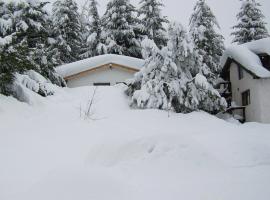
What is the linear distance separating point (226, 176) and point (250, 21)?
2829 centimetres

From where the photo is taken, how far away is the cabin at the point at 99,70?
827 inches

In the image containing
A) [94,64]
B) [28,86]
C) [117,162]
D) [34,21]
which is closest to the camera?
[117,162]

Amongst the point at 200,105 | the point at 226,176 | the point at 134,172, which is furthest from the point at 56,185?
the point at 200,105

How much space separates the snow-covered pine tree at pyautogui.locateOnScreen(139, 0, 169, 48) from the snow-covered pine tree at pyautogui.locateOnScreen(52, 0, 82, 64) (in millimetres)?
6210

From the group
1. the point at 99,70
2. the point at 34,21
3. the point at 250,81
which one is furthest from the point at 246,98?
the point at 34,21

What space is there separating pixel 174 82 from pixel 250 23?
67.7 ft

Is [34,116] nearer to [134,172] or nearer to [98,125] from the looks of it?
[98,125]

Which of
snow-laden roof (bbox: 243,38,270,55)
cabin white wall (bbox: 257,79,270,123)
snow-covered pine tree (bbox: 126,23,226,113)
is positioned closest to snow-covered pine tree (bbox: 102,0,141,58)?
snow-laden roof (bbox: 243,38,270,55)

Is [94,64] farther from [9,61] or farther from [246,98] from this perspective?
[9,61]

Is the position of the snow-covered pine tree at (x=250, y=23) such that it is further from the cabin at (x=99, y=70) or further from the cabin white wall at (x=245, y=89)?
the cabin at (x=99, y=70)

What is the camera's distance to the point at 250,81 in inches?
832

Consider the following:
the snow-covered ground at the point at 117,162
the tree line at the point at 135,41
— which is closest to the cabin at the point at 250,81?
the tree line at the point at 135,41

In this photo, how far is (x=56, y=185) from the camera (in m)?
4.58

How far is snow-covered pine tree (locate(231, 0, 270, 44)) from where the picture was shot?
30422mm
